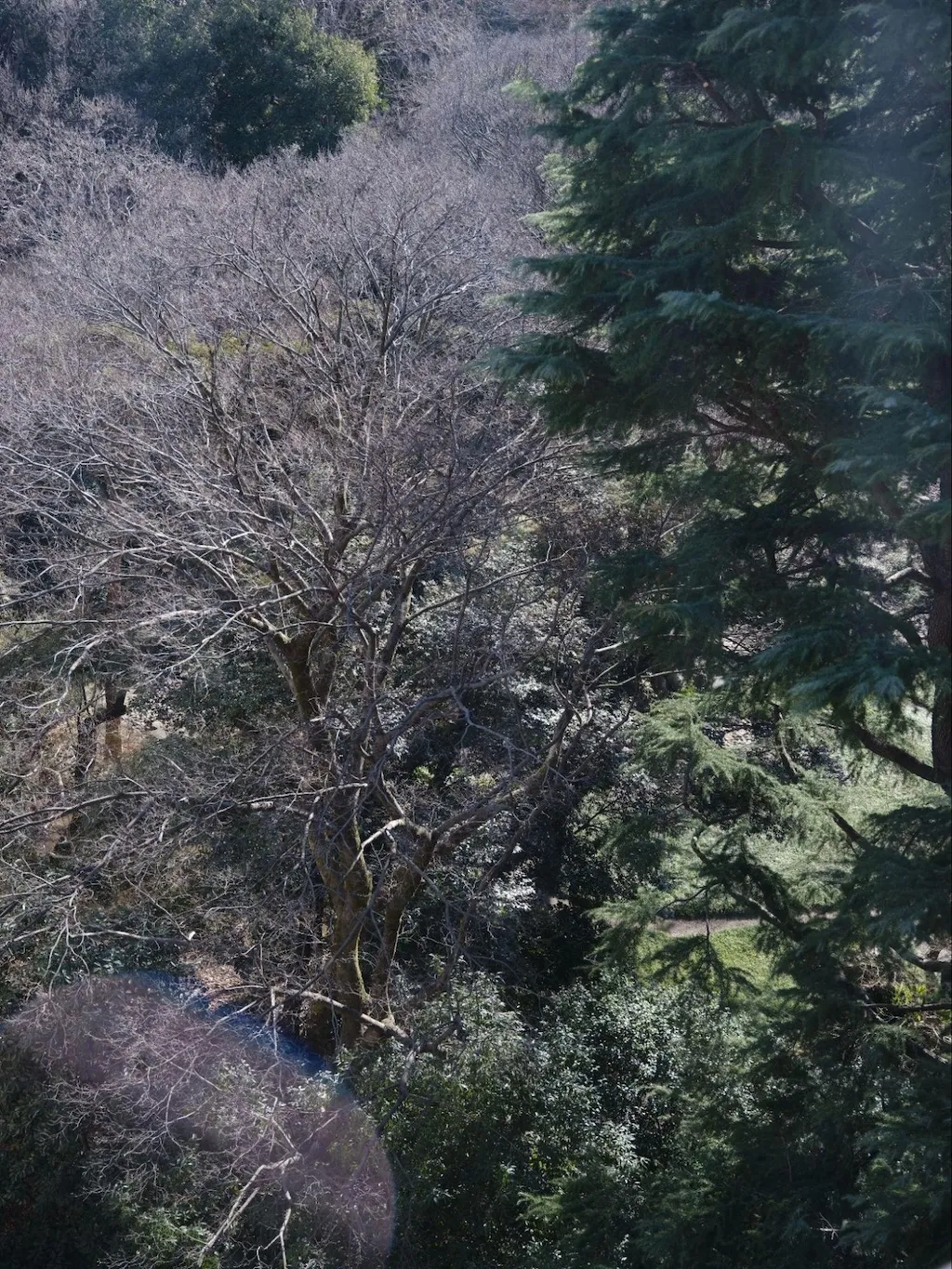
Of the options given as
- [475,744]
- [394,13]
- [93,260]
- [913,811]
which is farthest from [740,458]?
[394,13]

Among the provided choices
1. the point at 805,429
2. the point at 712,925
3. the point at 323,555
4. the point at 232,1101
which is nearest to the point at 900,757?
the point at 805,429

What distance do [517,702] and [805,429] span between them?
175 inches

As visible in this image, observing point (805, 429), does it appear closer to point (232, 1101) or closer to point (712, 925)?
point (232, 1101)

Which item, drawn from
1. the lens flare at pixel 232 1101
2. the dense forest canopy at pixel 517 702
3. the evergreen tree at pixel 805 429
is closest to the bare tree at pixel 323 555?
the dense forest canopy at pixel 517 702

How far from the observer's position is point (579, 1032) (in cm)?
774

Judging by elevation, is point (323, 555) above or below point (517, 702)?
above

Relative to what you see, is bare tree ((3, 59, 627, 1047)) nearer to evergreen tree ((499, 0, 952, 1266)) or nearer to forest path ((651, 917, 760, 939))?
evergreen tree ((499, 0, 952, 1266))

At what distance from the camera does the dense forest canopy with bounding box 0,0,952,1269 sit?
5.02 meters

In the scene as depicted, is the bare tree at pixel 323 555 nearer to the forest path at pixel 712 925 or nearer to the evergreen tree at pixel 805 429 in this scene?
the evergreen tree at pixel 805 429

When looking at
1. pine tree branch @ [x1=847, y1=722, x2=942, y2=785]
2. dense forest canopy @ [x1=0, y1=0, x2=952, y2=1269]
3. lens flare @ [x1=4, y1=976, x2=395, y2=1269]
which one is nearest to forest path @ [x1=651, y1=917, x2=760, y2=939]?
dense forest canopy @ [x1=0, y1=0, x2=952, y2=1269]

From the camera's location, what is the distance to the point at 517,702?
31.2 ft

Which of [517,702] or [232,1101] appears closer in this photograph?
[232,1101]

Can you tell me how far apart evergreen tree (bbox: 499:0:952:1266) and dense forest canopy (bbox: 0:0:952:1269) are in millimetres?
29

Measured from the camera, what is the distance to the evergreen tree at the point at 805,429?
4.61 m
